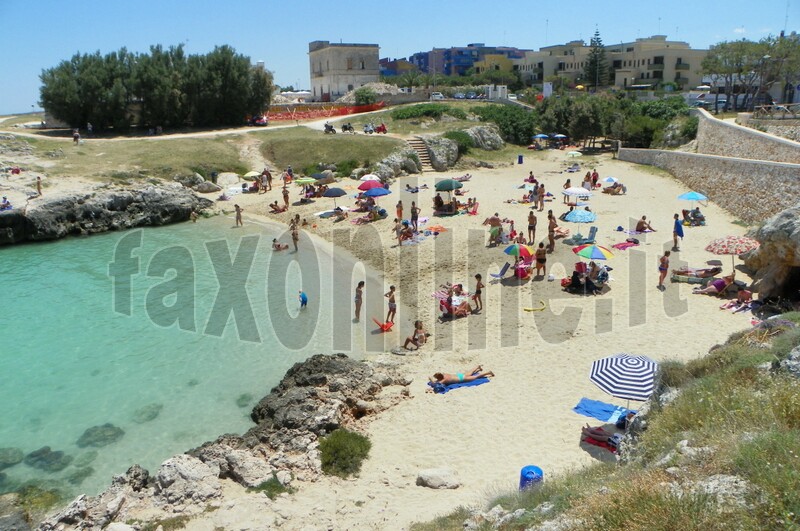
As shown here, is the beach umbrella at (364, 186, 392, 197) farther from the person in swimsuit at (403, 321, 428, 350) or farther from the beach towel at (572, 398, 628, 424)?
the beach towel at (572, 398, 628, 424)

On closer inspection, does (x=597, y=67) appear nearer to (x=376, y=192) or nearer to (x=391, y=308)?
(x=376, y=192)

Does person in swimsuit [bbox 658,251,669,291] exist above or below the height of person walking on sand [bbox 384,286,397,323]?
above

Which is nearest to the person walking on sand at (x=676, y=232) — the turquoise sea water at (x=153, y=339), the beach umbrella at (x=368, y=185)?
the turquoise sea water at (x=153, y=339)

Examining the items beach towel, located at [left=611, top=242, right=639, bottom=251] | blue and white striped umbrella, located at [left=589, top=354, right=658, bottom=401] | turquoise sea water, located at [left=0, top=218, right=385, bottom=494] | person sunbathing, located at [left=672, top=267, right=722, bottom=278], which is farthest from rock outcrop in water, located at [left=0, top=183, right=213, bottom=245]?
blue and white striped umbrella, located at [left=589, top=354, right=658, bottom=401]

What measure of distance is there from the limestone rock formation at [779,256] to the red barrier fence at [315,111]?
4763 cm

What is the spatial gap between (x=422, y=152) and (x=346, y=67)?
39.1 meters

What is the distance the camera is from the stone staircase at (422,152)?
139 ft

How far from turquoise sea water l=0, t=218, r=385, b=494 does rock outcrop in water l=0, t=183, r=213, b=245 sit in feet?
6.01

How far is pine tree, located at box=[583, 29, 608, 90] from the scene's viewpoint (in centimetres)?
8750

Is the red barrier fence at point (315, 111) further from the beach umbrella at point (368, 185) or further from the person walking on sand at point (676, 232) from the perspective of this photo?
the person walking on sand at point (676, 232)

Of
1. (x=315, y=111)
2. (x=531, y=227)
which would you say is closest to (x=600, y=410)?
(x=531, y=227)

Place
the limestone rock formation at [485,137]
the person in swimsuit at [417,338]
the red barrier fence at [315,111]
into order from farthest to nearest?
the red barrier fence at [315,111]
the limestone rock formation at [485,137]
the person in swimsuit at [417,338]

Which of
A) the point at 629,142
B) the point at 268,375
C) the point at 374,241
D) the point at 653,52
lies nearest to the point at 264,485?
the point at 268,375

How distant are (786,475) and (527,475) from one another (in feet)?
14.7
